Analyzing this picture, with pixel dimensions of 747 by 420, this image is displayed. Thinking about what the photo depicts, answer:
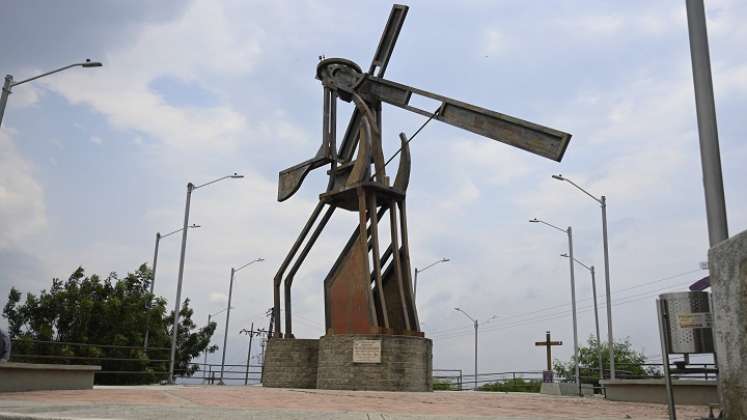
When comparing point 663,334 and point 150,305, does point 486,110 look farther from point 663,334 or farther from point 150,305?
point 150,305

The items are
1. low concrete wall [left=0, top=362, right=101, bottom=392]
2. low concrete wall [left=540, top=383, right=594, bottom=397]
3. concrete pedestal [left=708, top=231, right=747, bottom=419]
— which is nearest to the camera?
concrete pedestal [left=708, top=231, right=747, bottom=419]

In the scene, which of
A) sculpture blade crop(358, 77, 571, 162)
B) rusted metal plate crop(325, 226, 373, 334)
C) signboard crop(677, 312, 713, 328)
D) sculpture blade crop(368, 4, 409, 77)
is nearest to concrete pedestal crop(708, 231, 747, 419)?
signboard crop(677, 312, 713, 328)

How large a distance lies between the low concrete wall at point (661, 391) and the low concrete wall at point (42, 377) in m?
12.4

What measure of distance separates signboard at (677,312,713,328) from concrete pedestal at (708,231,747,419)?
0.65 metres

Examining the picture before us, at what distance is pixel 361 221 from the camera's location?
60.6 ft

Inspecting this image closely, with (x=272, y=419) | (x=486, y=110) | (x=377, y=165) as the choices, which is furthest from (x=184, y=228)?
(x=272, y=419)

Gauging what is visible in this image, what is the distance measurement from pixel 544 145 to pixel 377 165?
17.1 feet

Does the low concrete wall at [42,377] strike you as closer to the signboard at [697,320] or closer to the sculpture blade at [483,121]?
the signboard at [697,320]

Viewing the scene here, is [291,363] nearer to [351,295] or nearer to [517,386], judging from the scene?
[351,295]

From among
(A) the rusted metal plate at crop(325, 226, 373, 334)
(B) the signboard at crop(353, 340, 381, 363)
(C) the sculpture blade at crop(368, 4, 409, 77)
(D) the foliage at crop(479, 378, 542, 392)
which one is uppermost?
(C) the sculpture blade at crop(368, 4, 409, 77)

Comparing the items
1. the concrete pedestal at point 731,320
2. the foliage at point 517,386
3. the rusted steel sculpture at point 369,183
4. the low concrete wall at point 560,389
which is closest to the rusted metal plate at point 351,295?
the rusted steel sculpture at point 369,183

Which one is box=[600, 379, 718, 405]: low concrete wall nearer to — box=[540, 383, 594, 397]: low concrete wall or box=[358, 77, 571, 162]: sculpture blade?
box=[358, 77, 571, 162]: sculpture blade

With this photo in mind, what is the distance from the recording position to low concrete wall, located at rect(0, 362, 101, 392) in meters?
11.3

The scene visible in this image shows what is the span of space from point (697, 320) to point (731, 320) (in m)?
1.07
